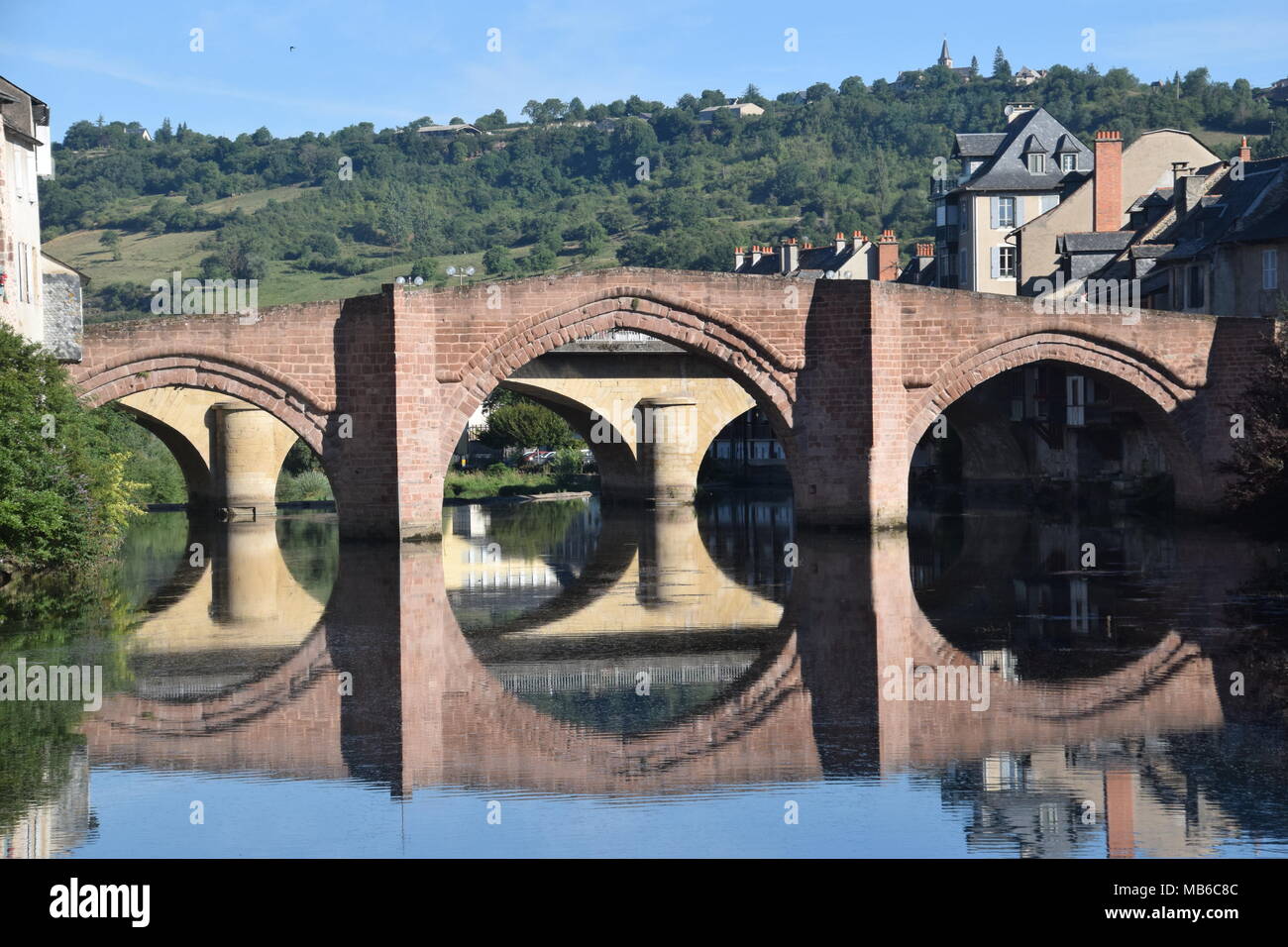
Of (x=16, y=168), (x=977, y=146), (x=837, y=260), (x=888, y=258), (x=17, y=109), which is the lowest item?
(x=16, y=168)

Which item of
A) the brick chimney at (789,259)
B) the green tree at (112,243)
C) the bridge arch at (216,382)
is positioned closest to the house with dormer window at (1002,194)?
the brick chimney at (789,259)

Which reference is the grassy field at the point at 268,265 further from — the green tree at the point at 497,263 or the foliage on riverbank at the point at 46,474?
the foliage on riverbank at the point at 46,474

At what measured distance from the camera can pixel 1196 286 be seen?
40.8 metres

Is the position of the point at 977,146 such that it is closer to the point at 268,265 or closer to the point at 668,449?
the point at 668,449

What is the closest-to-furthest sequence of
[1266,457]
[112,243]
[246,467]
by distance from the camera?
[1266,457] → [246,467] → [112,243]

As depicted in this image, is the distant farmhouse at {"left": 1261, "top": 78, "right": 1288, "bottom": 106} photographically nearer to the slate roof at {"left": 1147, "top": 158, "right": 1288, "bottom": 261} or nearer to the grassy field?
the grassy field

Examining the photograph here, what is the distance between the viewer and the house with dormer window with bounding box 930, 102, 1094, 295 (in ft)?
180

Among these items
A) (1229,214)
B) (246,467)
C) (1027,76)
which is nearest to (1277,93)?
(1027,76)

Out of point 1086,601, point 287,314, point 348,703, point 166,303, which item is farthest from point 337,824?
point 166,303

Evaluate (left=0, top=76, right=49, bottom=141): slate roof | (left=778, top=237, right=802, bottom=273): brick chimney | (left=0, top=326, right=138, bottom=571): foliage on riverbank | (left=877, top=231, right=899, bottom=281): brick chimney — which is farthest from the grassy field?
(left=0, top=326, right=138, bottom=571): foliage on riverbank

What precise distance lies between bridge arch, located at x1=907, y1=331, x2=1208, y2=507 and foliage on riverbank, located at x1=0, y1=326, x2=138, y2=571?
15.2 m

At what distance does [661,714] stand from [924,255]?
5001cm

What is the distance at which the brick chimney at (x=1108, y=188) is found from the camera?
4944cm
